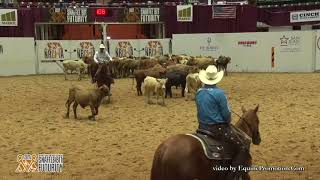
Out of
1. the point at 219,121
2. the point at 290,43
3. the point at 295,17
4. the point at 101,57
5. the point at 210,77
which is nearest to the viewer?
the point at 219,121

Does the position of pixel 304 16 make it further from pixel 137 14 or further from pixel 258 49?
pixel 137 14

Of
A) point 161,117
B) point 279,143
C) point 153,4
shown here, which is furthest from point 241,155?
point 153,4

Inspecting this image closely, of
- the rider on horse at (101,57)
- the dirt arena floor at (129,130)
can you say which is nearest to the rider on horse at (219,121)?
the dirt arena floor at (129,130)

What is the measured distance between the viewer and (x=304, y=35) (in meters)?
26.1

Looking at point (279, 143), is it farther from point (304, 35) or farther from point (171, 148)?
point (304, 35)

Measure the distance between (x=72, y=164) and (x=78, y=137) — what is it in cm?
228

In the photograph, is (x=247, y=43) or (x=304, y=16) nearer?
(x=247, y=43)


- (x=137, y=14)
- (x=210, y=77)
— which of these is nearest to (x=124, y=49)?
(x=137, y=14)

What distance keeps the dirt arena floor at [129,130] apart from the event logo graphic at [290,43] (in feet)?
25.3

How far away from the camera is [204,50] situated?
28.7 meters

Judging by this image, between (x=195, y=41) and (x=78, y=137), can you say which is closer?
(x=78, y=137)

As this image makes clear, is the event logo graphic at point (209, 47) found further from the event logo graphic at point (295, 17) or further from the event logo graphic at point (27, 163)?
the event logo graphic at point (27, 163)

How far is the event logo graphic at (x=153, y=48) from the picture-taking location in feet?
96.6

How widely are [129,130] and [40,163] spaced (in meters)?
3.30
